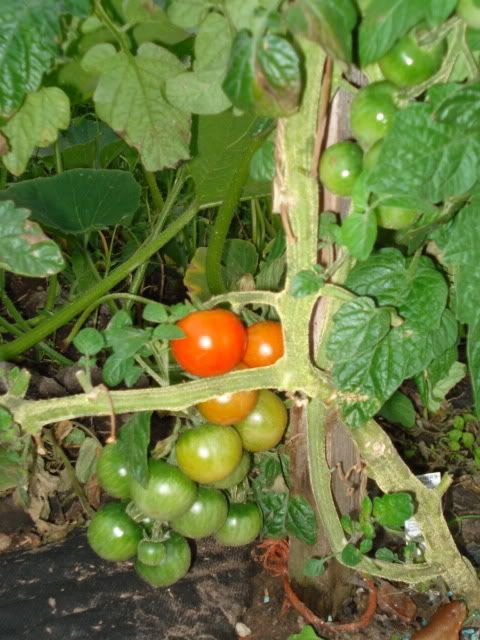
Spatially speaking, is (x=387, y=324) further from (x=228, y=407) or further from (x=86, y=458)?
(x=86, y=458)

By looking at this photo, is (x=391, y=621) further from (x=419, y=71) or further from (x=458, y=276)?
(x=419, y=71)

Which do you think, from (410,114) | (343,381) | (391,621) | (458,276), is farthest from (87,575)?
(410,114)

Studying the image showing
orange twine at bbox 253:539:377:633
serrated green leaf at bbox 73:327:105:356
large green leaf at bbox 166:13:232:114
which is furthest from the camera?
orange twine at bbox 253:539:377:633

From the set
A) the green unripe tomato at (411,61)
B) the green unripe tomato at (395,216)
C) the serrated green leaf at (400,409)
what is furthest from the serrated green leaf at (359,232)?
the serrated green leaf at (400,409)

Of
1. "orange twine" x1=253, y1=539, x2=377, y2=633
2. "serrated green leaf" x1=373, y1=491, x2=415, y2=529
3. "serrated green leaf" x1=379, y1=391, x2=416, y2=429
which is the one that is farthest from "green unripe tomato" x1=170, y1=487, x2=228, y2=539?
"serrated green leaf" x1=379, y1=391, x2=416, y2=429

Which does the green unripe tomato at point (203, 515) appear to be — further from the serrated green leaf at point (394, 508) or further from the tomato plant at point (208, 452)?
the serrated green leaf at point (394, 508)

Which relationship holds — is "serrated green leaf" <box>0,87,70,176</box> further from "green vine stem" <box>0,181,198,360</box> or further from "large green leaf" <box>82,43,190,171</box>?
"green vine stem" <box>0,181,198,360</box>

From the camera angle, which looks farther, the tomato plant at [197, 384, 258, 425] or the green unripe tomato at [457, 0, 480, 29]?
the tomato plant at [197, 384, 258, 425]
